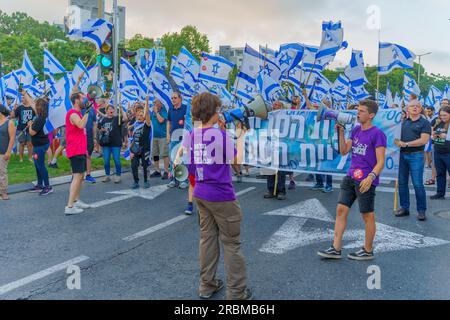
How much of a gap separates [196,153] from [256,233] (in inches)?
100

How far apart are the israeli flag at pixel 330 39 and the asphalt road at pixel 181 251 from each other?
4904 mm

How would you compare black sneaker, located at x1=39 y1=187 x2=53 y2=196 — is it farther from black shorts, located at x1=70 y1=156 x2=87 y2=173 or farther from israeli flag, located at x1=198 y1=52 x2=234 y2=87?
israeli flag, located at x1=198 y1=52 x2=234 y2=87

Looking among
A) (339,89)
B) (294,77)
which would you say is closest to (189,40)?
(339,89)

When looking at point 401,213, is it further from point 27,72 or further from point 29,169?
point 27,72

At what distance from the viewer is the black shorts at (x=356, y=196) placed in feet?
16.3

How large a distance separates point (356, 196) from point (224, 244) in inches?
78.2

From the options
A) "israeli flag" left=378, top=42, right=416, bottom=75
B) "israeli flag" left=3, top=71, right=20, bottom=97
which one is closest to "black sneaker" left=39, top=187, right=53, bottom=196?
"israeli flag" left=3, top=71, right=20, bottom=97

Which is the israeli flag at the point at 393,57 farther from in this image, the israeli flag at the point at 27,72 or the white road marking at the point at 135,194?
the israeli flag at the point at 27,72

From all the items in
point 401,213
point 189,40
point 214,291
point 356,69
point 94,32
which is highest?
point 189,40

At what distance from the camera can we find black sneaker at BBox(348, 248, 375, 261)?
199 inches

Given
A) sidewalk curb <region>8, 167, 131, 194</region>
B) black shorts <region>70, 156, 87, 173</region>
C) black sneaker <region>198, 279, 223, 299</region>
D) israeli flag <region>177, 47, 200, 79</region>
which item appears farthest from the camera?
israeli flag <region>177, 47, 200, 79</region>

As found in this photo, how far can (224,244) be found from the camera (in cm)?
390

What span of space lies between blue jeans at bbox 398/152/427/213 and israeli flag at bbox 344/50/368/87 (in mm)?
7997

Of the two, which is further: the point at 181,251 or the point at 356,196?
the point at 181,251
